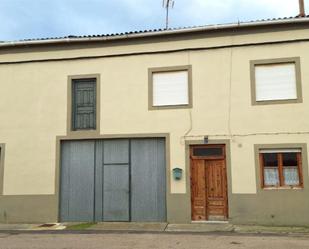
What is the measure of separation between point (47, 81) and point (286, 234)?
9290 millimetres

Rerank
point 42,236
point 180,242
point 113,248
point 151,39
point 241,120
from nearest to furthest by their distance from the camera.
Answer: point 113,248 → point 180,242 → point 42,236 → point 241,120 → point 151,39

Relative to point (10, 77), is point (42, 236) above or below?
below

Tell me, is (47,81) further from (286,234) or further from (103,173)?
(286,234)

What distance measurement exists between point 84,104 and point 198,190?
4954 millimetres

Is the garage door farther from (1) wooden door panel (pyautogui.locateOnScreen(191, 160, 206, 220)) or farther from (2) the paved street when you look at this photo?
(2) the paved street


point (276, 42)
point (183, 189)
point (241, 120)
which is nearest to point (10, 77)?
point (183, 189)

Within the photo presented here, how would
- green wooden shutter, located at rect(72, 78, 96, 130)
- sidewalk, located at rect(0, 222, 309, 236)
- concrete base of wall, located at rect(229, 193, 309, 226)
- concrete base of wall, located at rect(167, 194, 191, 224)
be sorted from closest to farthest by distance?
→ sidewalk, located at rect(0, 222, 309, 236) < concrete base of wall, located at rect(229, 193, 309, 226) < concrete base of wall, located at rect(167, 194, 191, 224) < green wooden shutter, located at rect(72, 78, 96, 130)

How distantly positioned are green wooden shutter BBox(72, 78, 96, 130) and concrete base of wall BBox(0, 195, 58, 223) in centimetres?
267

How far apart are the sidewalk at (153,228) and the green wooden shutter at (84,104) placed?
11.1 feet

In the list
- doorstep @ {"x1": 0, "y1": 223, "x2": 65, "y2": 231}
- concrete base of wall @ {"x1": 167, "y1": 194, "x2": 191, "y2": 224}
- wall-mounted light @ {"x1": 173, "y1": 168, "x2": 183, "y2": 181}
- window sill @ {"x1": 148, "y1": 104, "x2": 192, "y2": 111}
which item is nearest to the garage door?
concrete base of wall @ {"x1": 167, "y1": 194, "x2": 191, "y2": 224}

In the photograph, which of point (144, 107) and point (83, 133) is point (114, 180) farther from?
point (144, 107)

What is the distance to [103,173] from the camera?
13789 mm

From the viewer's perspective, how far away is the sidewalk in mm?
11742

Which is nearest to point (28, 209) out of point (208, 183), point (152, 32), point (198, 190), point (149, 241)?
point (149, 241)
